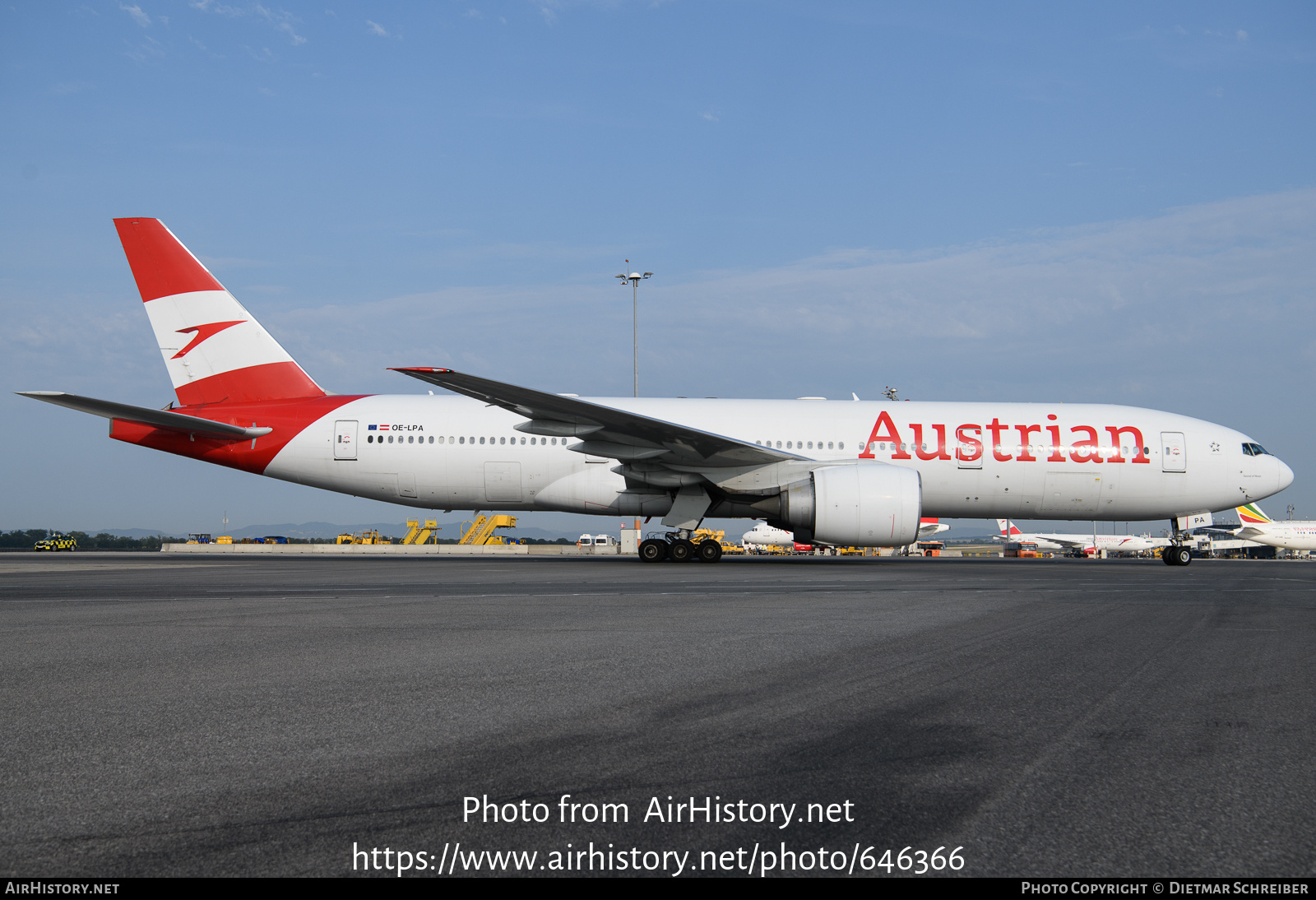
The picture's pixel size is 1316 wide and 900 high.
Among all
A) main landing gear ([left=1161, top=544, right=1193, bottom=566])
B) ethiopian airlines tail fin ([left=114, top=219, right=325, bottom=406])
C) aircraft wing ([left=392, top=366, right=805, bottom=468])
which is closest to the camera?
aircraft wing ([left=392, top=366, right=805, bottom=468])

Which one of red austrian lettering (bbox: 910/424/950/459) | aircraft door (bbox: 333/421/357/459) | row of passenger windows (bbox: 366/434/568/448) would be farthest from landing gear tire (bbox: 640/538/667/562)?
aircraft door (bbox: 333/421/357/459)

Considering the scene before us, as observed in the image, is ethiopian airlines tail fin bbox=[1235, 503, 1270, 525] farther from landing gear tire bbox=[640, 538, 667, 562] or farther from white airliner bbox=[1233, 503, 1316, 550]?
landing gear tire bbox=[640, 538, 667, 562]

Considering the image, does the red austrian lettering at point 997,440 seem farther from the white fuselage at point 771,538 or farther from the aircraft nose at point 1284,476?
the white fuselage at point 771,538

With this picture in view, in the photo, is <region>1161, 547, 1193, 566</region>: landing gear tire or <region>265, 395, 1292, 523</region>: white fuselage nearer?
<region>265, 395, 1292, 523</region>: white fuselage

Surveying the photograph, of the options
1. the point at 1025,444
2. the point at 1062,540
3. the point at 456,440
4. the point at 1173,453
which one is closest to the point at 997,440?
the point at 1025,444

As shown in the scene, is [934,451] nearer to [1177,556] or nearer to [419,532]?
[1177,556]

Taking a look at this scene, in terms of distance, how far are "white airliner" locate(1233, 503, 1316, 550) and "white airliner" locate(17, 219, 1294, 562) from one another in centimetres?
4205

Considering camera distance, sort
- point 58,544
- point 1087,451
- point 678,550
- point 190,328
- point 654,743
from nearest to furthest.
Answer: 1. point 654,743
2. point 678,550
3. point 1087,451
4. point 190,328
5. point 58,544

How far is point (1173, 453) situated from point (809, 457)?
28.2ft

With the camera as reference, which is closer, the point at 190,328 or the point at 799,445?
the point at 799,445

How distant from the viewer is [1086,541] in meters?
84.9

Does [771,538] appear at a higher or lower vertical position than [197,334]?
lower

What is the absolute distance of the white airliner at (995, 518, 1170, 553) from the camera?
234 feet

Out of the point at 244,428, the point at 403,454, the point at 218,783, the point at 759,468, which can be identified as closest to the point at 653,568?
the point at 759,468
